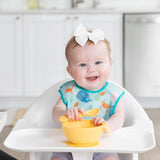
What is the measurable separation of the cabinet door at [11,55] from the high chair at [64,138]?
2206 millimetres

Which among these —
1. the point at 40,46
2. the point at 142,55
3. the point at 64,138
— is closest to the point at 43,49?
the point at 40,46

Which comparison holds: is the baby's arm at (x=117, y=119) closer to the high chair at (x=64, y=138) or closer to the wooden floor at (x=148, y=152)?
the high chair at (x=64, y=138)

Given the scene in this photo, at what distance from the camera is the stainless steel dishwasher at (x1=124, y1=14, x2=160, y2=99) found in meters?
3.60

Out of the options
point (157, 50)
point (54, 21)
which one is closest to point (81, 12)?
point (54, 21)

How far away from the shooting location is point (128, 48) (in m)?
3.68

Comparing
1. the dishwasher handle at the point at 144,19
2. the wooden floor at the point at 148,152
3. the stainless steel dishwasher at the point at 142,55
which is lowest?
the wooden floor at the point at 148,152

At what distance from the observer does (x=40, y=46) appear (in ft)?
12.2

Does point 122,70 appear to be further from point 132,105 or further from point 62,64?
point 132,105

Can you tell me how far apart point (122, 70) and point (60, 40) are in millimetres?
697

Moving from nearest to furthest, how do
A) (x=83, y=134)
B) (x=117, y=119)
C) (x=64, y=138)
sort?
1. (x=83, y=134)
2. (x=64, y=138)
3. (x=117, y=119)

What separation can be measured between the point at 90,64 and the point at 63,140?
0.97 ft

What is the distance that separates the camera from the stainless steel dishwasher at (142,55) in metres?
3.60

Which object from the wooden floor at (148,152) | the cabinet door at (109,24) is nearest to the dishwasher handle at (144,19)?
the cabinet door at (109,24)

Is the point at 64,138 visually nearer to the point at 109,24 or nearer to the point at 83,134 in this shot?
the point at 83,134
